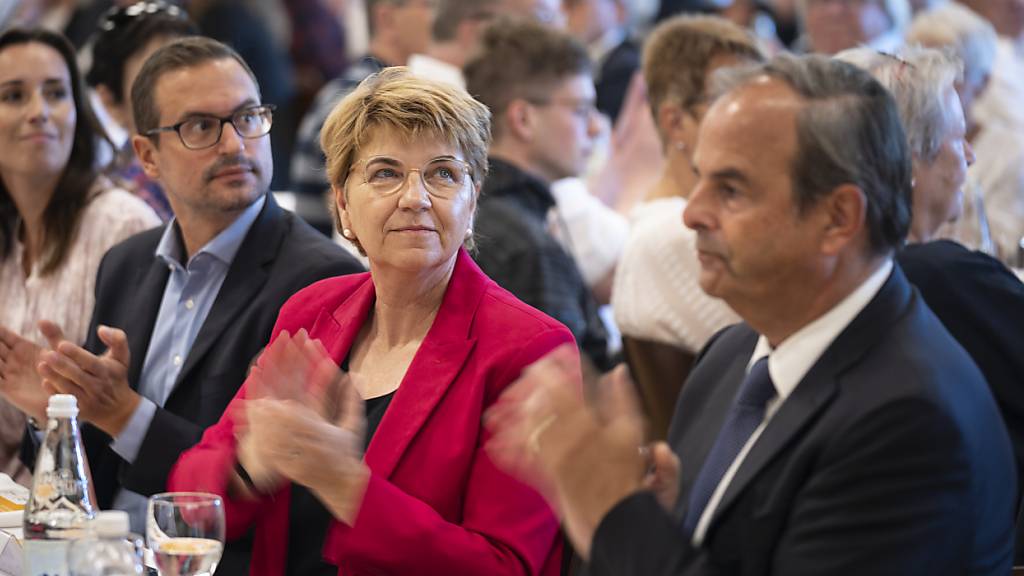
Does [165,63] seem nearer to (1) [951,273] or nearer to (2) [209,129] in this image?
(2) [209,129]

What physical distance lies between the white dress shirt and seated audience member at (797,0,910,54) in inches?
161

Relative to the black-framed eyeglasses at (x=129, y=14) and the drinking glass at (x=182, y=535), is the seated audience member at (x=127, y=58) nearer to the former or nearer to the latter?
the black-framed eyeglasses at (x=129, y=14)

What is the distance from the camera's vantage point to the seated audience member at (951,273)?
8.82 ft

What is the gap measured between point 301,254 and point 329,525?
2.34 ft

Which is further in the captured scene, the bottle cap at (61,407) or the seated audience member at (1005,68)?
the seated audience member at (1005,68)

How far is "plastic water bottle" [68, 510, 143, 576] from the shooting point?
1.92 meters

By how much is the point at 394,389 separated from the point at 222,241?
838 millimetres

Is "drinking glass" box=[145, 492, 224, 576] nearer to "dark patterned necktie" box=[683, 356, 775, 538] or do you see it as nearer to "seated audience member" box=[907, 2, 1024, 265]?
"dark patterned necktie" box=[683, 356, 775, 538]

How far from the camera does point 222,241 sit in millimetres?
3127

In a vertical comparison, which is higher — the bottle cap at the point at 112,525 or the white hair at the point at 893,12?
the bottle cap at the point at 112,525

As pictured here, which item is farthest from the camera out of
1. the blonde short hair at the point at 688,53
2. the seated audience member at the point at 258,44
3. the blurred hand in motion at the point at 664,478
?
the seated audience member at the point at 258,44

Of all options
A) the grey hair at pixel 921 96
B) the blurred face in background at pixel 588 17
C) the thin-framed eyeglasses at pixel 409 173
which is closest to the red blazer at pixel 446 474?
the thin-framed eyeglasses at pixel 409 173

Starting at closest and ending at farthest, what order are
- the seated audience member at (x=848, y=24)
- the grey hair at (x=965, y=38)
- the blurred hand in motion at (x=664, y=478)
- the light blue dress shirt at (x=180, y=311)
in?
the blurred hand in motion at (x=664, y=478) → the light blue dress shirt at (x=180, y=311) → the grey hair at (x=965, y=38) → the seated audience member at (x=848, y=24)

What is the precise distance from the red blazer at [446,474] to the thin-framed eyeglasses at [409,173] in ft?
0.48
